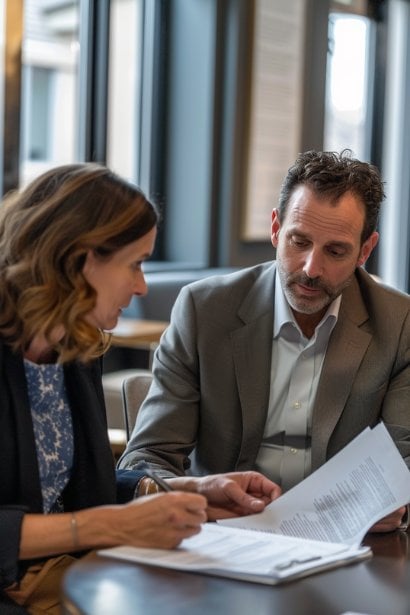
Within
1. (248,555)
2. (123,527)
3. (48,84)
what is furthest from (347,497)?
(48,84)

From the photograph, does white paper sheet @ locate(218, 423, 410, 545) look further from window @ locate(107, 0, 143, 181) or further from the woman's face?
window @ locate(107, 0, 143, 181)

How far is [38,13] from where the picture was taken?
543 cm

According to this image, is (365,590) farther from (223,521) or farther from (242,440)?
(242,440)

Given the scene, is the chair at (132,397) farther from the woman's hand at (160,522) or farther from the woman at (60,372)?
the woman's hand at (160,522)

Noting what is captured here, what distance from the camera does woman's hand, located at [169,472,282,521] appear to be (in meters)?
1.78

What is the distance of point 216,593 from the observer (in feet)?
4.56

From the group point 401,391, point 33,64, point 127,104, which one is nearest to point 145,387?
point 401,391

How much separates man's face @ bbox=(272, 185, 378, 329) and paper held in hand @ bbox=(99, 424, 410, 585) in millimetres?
521

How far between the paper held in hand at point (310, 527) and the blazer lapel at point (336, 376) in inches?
15.3

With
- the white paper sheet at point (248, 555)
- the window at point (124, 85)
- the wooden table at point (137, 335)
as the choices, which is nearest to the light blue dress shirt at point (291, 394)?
the white paper sheet at point (248, 555)

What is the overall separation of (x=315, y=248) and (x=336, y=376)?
29cm

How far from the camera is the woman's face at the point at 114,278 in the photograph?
5.61ft

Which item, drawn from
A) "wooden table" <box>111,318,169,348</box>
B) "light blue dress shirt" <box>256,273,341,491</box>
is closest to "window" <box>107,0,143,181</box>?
"wooden table" <box>111,318,169,348</box>

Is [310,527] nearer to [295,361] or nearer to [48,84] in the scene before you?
[295,361]
